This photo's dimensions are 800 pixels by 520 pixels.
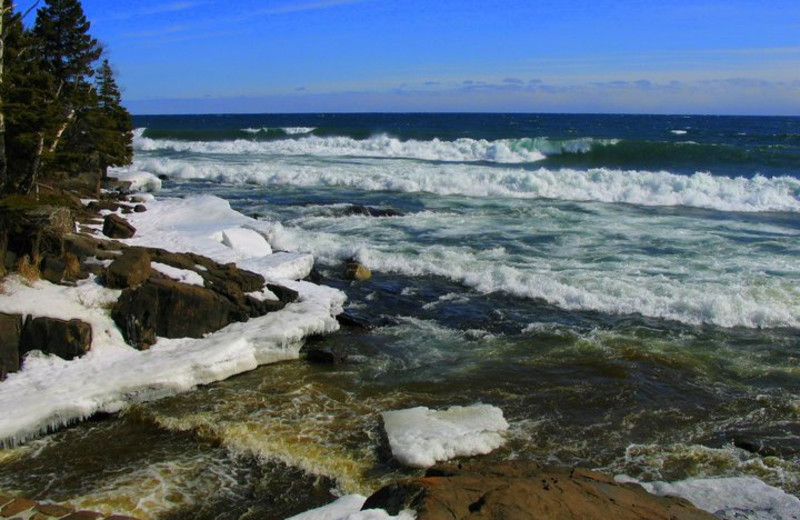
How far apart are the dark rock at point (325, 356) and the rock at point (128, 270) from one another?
299cm

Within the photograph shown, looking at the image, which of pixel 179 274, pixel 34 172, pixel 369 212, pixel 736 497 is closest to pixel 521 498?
pixel 736 497

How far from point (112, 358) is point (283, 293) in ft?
11.4

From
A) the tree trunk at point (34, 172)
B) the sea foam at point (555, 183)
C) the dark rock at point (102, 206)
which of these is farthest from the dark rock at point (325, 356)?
the sea foam at point (555, 183)

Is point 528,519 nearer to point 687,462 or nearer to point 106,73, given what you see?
point 687,462

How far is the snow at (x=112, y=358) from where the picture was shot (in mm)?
8133

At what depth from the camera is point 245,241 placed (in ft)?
52.1

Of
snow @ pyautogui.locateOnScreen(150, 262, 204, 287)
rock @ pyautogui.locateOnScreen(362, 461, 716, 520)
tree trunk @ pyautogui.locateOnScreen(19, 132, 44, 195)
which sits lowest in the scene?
rock @ pyautogui.locateOnScreen(362, 461, 716, 520)

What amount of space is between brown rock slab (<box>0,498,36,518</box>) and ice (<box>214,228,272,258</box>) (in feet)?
31.7

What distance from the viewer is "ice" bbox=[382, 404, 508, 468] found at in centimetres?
730

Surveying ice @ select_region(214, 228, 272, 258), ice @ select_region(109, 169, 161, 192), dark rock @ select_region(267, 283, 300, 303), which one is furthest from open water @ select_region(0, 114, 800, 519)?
ice @ select_region(109, 169, 161, 192)

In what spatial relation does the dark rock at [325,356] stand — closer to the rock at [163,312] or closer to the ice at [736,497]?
the rock at [163,312]

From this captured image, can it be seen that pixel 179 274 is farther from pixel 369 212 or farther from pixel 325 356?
pixel 369 212

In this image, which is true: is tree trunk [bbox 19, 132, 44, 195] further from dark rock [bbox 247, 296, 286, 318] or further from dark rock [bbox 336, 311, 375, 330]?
dark rock [bbox 336, 311, 375, 330]

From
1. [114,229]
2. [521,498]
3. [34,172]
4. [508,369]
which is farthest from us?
[114,229]
